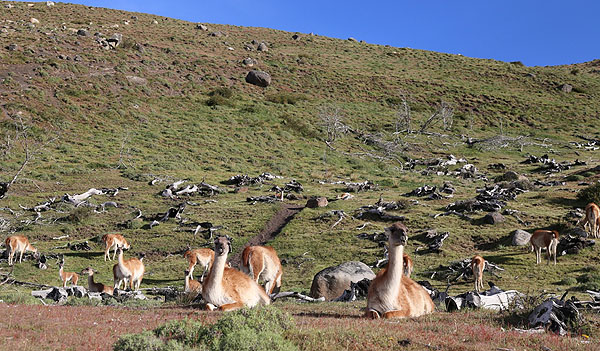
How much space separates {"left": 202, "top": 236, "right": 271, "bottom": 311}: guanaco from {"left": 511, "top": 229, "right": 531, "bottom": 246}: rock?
51.1ft

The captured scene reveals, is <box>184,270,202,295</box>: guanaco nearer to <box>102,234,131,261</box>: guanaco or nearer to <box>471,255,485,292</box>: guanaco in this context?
<box>102,234,131,261</box>: guanaco

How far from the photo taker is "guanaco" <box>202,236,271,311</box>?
30.3 feet

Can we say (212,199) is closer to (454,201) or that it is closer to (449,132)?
(454,201)

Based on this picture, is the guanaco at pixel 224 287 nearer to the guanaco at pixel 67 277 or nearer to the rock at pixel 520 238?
the guanaco at pixel 67 277

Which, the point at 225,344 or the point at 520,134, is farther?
the point at 520,134

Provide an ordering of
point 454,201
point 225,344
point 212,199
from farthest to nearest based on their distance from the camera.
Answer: point 212,199 < point 454,201 < point 225,344

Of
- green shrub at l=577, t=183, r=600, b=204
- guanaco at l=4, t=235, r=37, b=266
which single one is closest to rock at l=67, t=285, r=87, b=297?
guanaco at l=4, t=235, r=37, b=266

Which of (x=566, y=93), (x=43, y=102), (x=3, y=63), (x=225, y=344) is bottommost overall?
(x=225, y=344)

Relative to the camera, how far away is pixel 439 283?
1827 centimetres

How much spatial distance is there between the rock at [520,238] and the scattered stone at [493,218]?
77.3 inches

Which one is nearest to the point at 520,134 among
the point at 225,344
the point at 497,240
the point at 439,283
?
the point at 497,240

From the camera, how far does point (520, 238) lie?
2209 centimetres

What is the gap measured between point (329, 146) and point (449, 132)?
1761cm

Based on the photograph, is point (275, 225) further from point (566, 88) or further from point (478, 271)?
point (566, 88)
